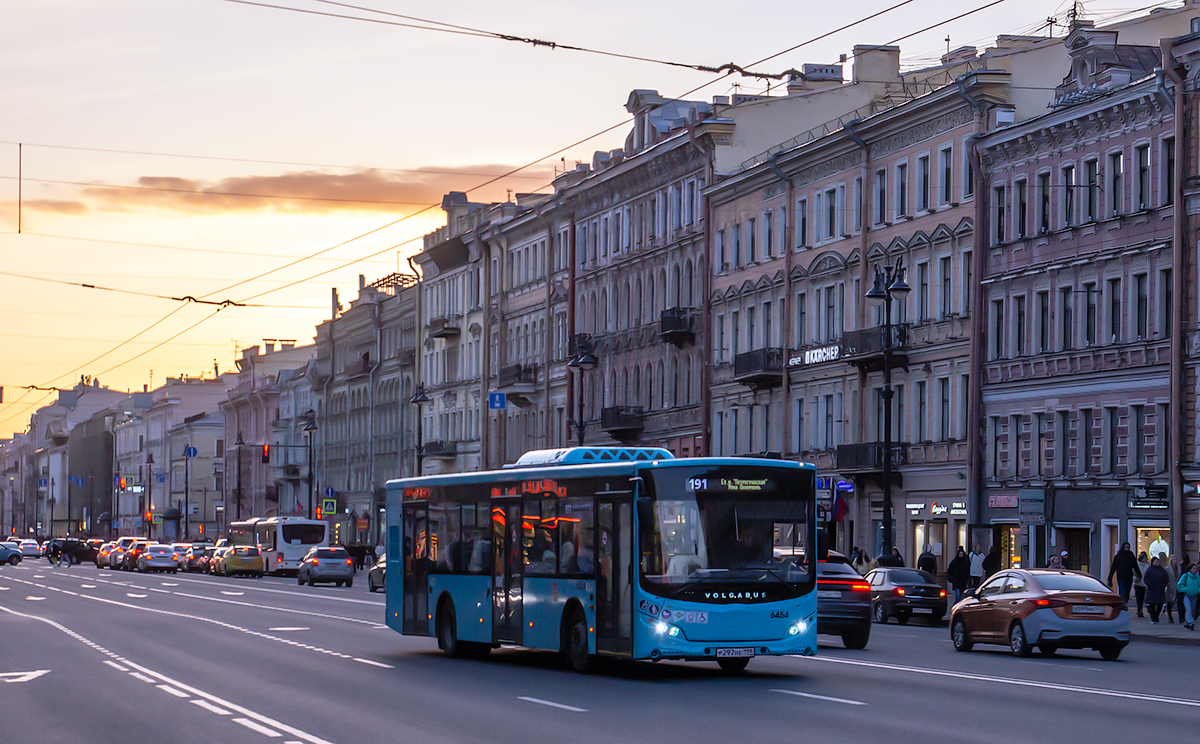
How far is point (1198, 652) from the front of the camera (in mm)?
29797

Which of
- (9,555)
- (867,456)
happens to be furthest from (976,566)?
(9,555)

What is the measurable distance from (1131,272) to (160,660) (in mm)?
26637

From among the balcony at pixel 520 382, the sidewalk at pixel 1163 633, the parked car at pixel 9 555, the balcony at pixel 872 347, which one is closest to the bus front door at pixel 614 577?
the sidewalk at pixel 1163 633

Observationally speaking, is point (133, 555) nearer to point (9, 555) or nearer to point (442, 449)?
point (9, 555)

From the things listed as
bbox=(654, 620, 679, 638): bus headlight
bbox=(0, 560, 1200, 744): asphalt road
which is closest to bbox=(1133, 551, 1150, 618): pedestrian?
bbox=(0, 560, 1200, 744): asphalt road

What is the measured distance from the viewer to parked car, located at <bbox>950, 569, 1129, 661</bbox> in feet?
87.9

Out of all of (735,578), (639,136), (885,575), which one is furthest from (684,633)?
(639,136)

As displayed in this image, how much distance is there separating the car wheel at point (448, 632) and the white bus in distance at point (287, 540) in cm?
5710

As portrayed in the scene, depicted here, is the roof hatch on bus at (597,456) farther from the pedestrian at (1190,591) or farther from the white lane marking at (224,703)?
the pedestrian at (1190,591)

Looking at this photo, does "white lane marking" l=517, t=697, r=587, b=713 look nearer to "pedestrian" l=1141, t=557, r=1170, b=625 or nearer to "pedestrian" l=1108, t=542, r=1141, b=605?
"pedestrian" l=1141, t=557, r=1170, b=625

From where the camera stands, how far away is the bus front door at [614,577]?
71.5 feet

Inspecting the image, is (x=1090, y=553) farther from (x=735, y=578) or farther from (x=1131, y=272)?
(x=735, y=578)

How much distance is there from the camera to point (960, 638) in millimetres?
28828

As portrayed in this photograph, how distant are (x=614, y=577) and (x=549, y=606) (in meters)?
1.82
